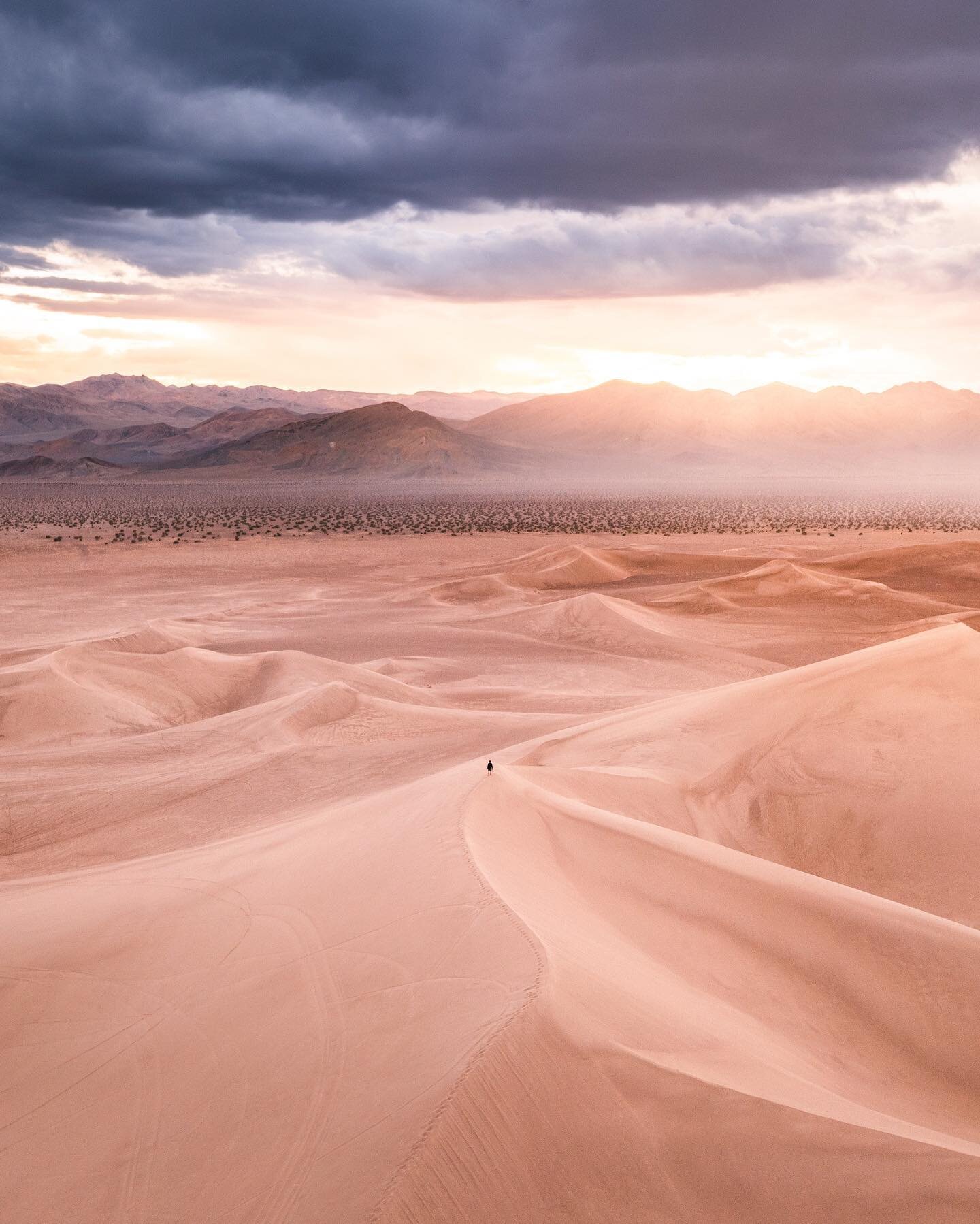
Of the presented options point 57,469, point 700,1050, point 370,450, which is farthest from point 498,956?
point 57,469

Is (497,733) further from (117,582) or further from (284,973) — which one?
(117,582)

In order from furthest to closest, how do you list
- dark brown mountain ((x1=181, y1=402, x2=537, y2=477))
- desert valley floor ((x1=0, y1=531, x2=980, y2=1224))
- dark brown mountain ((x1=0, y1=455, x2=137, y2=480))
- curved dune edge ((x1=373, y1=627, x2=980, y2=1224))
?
dark brown mountain ((x1=181, y1=402, x2=537, y2=477)) < dark brown mountain ((x1=0, y1=455, x2=137, y2=480)) < desert valley floor ((x1=0, y1=531, x2=980, y2=1224)) < curved dune edge ((x1=373, y1=627, x2=980, y2=1224))

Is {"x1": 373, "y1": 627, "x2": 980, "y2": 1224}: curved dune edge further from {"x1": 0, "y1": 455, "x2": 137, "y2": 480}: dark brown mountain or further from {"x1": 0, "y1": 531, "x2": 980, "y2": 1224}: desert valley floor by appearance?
{"x1": 0, "y1": 455, "x2": 137, "y2": 480}: dark brown mountain

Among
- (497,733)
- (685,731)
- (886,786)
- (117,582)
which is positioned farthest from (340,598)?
(886,786)

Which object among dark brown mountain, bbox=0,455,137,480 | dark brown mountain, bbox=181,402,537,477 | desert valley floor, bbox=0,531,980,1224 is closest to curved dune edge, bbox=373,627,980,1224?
desert valley floor, bbox=0,531,980,1224

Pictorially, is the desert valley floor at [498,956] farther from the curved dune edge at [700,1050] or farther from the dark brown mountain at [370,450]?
the dark brown mountain at [370,450]

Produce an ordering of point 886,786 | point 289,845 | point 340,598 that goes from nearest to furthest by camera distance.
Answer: point 289,845
point 886,786
point 340,598

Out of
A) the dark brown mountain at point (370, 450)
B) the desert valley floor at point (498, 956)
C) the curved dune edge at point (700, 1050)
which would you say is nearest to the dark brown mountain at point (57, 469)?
the dark brown mountain at point (370, 450)
